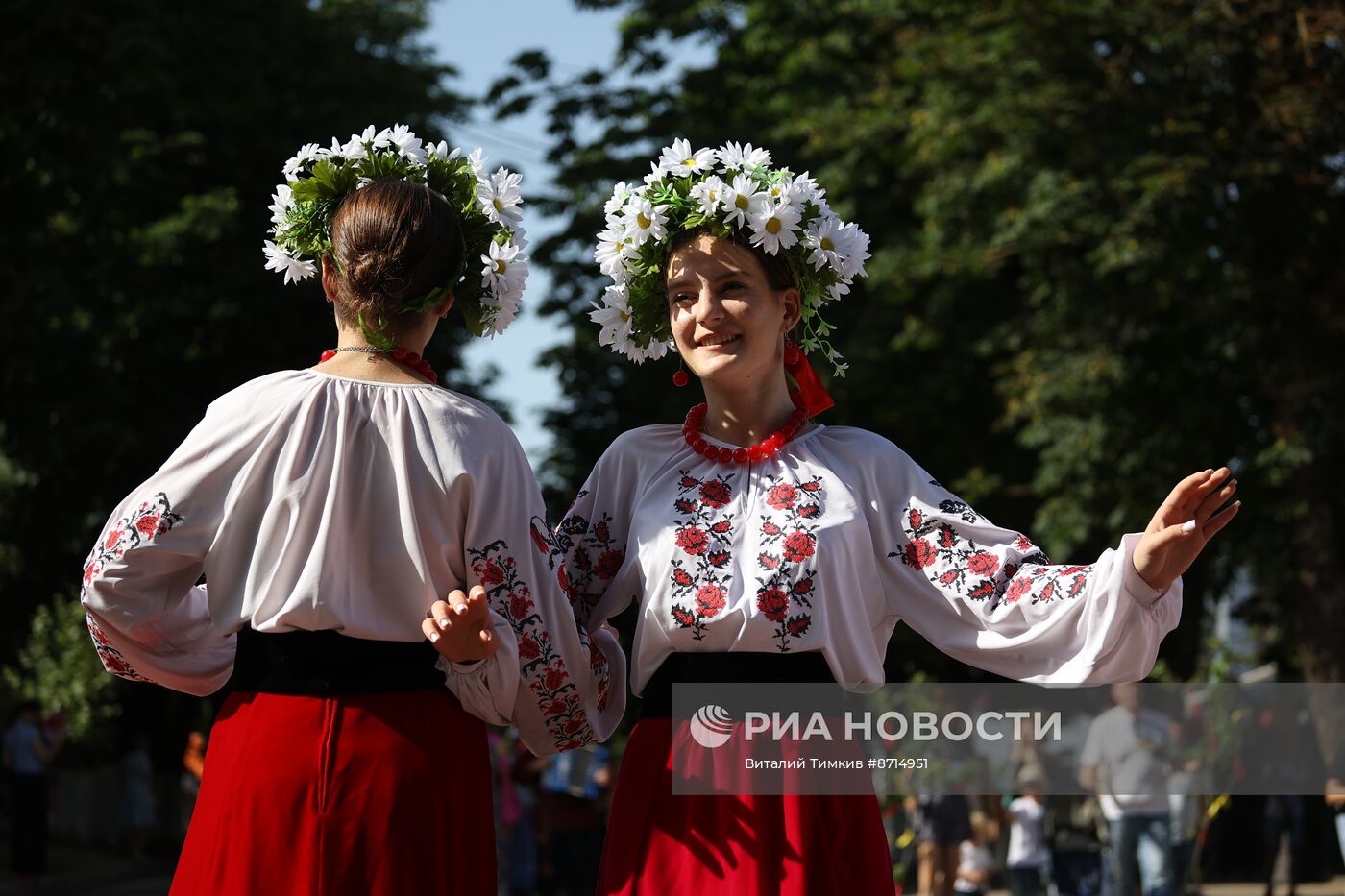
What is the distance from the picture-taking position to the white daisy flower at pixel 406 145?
4031 mm

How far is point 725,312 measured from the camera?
4215 mm

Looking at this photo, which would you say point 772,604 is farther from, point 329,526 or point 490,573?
point 329,526

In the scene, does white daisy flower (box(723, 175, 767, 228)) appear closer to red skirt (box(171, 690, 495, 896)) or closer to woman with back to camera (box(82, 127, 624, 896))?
woman with back to camera (box(82, 127, 624, 896))

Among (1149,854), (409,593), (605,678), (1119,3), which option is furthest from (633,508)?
(1119,3)

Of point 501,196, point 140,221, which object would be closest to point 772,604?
point 501,196

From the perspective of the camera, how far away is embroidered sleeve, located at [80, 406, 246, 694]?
3.57m

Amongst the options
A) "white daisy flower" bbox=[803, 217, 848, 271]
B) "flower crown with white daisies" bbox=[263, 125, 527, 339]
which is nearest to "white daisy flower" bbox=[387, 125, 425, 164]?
"flower crown with white daisies" bbox=[263, 125, 527, 339]

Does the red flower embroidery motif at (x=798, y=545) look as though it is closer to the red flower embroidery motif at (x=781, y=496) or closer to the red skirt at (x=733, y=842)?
the red flower embroidery motif at (x=781, y=496)

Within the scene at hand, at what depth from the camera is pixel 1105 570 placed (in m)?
3.93

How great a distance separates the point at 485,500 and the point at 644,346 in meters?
1.07

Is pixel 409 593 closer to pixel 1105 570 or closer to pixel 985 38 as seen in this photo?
pixel 1105 570

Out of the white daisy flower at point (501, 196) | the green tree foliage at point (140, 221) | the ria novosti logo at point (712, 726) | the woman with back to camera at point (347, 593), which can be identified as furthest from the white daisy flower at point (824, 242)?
the green tree foliage at point (140, 221)

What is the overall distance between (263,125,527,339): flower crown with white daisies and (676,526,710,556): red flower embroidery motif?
0.65 m

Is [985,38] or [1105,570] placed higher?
[985,38]
